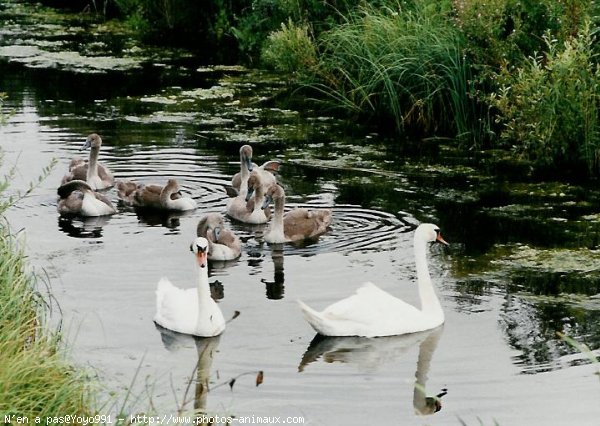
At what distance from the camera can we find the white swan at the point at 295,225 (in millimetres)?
11734

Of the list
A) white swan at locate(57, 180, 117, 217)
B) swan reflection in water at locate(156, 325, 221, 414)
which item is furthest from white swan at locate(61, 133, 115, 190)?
swan reflection in water at locate(156, 325, 221, 414)

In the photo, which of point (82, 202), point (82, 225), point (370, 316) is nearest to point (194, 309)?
point (370, 316)

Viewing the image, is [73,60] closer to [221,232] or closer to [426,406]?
[221,232]

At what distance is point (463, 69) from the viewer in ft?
50.4

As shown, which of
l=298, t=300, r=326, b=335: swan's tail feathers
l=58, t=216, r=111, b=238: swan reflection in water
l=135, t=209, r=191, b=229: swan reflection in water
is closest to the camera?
l=298, t=300, r=326, b=335: swan's tail feathers

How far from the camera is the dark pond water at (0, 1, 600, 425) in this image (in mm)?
7980

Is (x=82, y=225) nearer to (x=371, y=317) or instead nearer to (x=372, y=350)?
(x=371, y=317)

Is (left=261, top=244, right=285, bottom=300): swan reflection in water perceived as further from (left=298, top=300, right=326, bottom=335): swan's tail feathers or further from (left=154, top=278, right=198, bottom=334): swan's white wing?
(left=298, top=300, right=326, bottom=335): swan's tail feathers

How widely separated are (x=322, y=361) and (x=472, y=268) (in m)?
2.58

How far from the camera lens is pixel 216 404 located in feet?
25.2

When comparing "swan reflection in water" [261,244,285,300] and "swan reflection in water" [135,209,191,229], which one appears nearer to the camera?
"swan reflection in water" [261,244,285,300]

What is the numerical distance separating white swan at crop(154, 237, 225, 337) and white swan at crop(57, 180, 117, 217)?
121 inches

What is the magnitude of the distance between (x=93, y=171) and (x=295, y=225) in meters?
2.91

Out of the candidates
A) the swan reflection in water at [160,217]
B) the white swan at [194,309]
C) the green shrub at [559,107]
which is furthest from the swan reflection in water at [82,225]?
the green shrub at [559,107]
